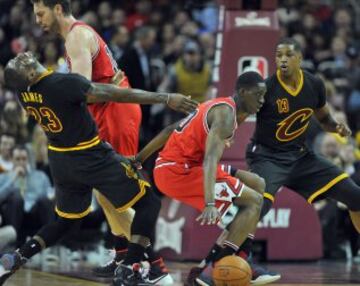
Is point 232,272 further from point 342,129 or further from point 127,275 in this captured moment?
point 342,129

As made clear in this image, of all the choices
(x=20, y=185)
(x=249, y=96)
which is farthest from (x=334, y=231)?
(x=249, y=96)

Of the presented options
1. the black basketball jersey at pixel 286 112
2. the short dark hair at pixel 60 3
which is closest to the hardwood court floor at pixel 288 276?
the black basketball jersey at pixel 286 112

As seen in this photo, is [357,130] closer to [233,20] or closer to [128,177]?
[233,20]

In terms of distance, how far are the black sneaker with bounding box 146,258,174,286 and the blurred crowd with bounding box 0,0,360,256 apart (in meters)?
3.03

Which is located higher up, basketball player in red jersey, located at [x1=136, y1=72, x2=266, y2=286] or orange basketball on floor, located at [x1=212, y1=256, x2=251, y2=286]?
basketball player in red jersey, located at [x1=136, y1=72, x2=266, y2=286]

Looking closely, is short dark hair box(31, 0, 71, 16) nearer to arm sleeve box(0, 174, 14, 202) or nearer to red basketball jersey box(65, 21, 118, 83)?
red basketball jersey box(65, 21, 118, 83)

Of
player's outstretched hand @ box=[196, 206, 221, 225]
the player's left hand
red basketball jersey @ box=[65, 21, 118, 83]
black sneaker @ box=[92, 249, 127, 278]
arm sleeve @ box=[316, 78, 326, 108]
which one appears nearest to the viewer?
player's outstretched hand @ box=[196, 206, 221, 225]

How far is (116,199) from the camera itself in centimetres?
916

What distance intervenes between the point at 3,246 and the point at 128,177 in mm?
3715

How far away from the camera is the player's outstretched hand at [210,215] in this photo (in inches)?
347

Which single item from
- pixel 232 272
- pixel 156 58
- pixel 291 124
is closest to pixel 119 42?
pixel 156 58

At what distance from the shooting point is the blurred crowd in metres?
13.2

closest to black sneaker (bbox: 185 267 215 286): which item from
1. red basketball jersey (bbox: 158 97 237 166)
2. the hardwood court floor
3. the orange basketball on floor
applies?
the orange basketball on floor

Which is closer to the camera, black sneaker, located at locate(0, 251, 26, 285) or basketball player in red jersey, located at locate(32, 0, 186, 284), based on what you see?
black sneaker, located at locate(0, 251, 26, 285)
